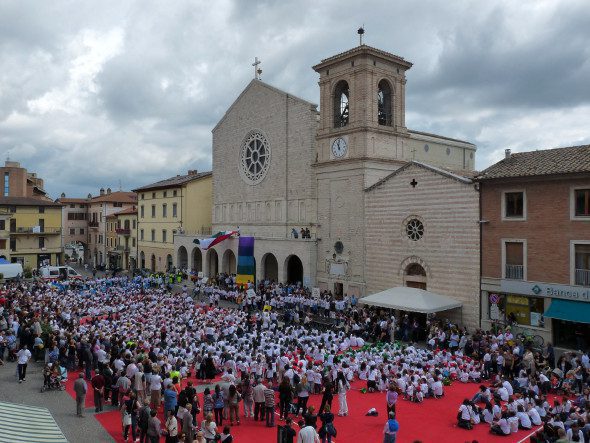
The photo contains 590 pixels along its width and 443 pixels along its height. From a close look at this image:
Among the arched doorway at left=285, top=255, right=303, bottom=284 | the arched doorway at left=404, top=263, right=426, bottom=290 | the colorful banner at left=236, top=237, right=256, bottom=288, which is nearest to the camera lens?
the arched doorway at left=404, top=263, right=426, bottom=290

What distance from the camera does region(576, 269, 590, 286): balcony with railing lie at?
899 inches

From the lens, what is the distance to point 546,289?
78.5 feet

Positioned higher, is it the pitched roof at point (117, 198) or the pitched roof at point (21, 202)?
the pitched roof at point (117, 198)

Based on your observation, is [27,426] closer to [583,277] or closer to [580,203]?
[583,277]

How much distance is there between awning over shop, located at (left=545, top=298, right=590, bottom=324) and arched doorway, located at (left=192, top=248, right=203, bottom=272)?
117ft

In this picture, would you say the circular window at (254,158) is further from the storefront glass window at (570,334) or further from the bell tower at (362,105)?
the storefront glass window at (570,334)

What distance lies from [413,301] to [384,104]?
56.2 ft

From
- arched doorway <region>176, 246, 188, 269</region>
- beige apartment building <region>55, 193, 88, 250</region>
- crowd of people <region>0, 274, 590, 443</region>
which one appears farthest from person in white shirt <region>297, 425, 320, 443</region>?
beige apartment building <region>55, 193, 88, 250</region>

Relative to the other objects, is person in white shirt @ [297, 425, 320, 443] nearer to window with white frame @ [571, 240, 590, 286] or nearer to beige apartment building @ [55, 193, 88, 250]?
window with white frame @ [571, 240, 590, 286]

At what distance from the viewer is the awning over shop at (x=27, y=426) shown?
1252cm

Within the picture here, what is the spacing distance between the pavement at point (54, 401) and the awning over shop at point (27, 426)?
0.69 metres

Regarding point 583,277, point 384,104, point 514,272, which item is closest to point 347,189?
point 384,104

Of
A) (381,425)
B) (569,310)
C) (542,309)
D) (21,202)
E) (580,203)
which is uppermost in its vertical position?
(21,202)

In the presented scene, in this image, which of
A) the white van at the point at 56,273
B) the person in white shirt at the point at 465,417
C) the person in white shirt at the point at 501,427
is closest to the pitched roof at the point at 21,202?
the white van at the point at 56,273
